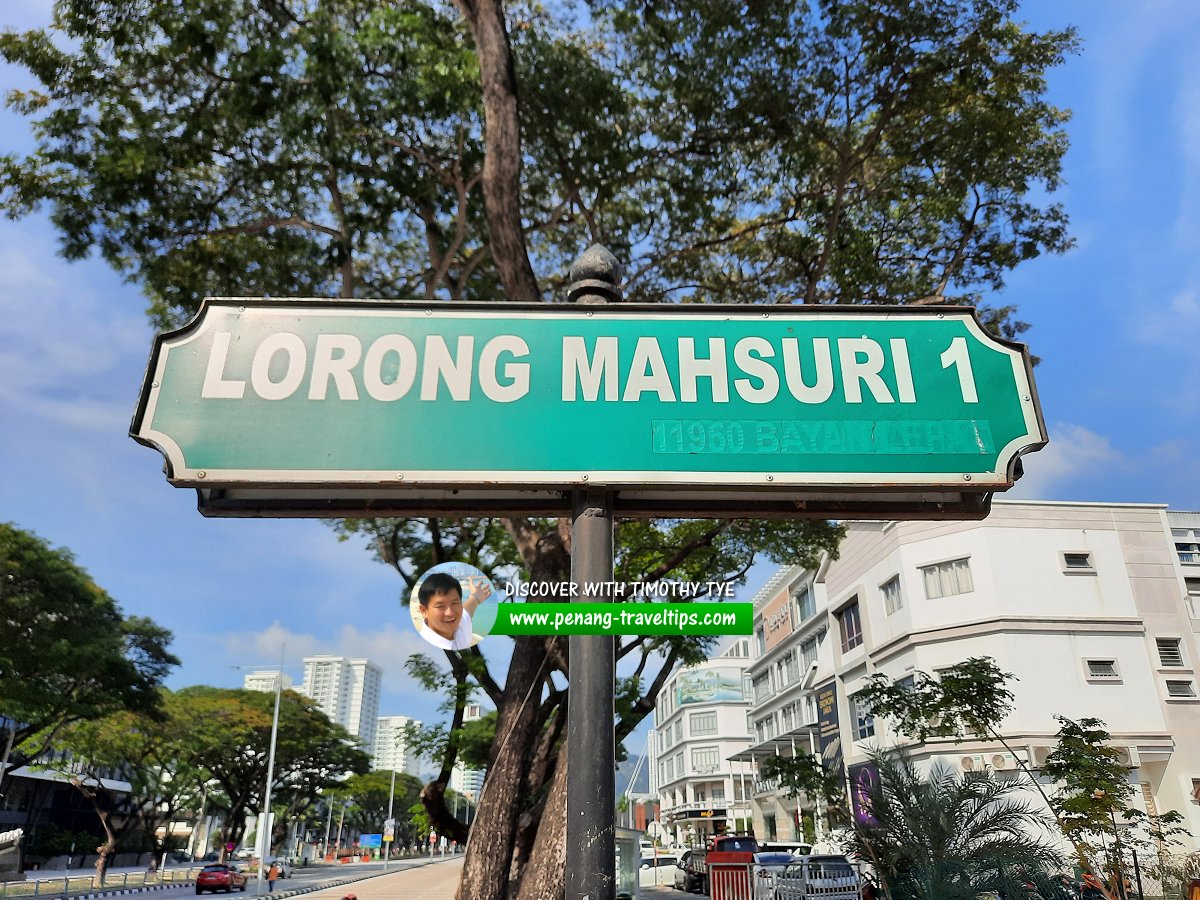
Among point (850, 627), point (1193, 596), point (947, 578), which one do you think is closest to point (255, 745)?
point (850, 627)

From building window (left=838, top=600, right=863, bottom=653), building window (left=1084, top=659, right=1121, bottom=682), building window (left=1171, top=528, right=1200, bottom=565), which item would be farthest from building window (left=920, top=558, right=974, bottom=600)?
building window (left=1171, top=528, right=1200, bottom=565)

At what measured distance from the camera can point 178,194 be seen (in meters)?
10.0

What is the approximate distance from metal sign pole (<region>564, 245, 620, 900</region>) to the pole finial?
2.23 ft

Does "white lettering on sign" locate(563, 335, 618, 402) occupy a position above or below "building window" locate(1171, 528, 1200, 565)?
below

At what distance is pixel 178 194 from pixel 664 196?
6210 millimetres

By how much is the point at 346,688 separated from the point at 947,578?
461 ft

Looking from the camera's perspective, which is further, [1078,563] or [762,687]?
[762,687]

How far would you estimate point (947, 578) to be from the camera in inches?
1038

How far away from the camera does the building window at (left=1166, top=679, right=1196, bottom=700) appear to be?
2417cm

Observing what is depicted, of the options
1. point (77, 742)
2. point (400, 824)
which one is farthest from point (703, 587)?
point (400, 824)

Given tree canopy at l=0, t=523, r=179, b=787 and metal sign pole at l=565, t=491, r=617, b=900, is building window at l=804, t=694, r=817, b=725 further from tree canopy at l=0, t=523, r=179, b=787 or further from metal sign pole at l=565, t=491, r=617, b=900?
metal sign pole at l=565, t=491, r=617, b=900

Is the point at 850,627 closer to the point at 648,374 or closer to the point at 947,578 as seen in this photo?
the point at 947,578

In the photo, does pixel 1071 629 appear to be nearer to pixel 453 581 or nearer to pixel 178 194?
pixel 178 194

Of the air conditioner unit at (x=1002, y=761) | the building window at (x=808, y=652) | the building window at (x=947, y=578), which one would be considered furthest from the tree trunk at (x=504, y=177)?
the building window at (x=808, y=652)
